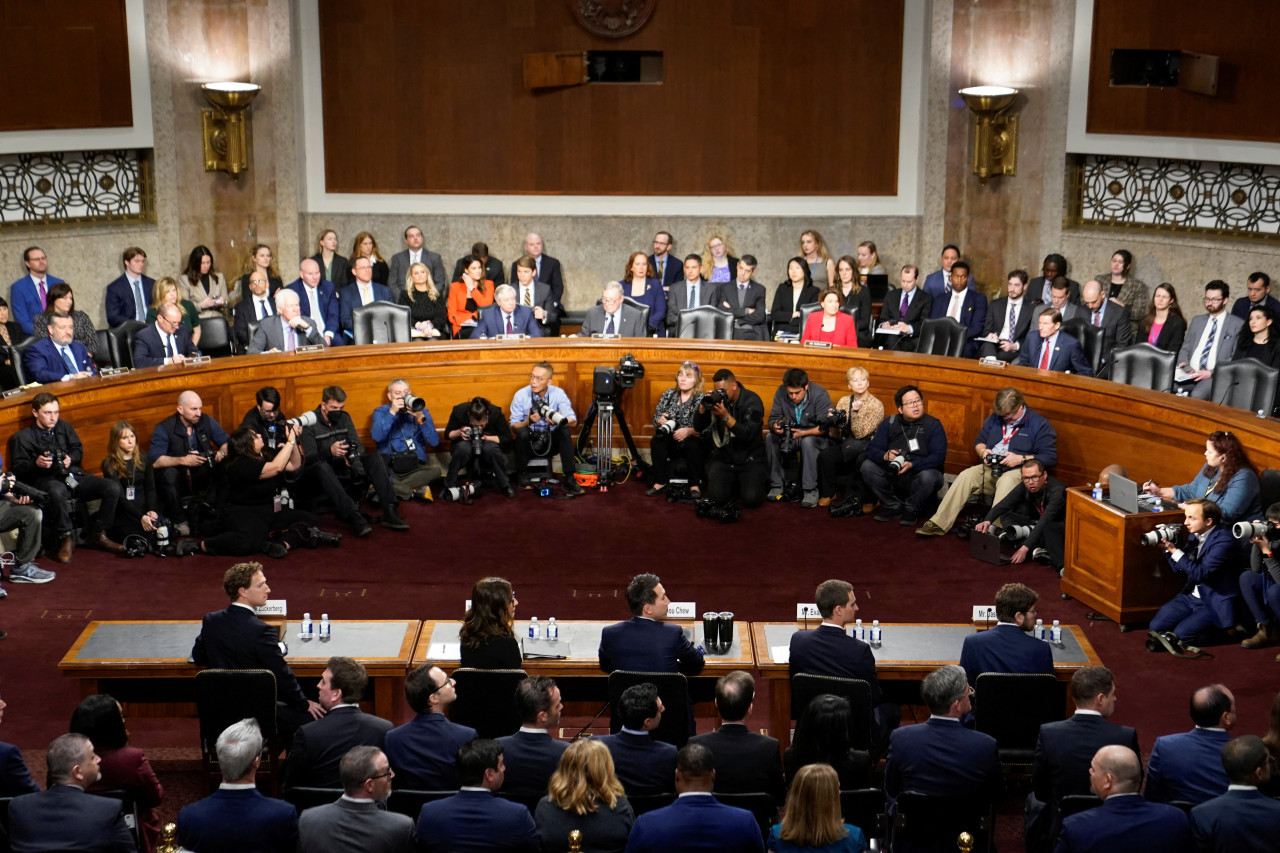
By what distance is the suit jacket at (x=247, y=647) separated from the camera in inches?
247

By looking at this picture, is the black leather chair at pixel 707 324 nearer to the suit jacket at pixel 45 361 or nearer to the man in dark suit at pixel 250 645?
the suit jacket at pixel 45 361

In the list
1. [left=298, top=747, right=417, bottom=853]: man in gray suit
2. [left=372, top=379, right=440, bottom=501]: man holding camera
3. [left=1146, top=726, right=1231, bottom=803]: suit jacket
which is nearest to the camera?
[left=298, top=747, right=417, bottom=853]: man in gray suit

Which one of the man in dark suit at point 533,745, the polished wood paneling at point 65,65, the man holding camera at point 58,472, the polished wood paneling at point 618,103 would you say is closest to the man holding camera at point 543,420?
the man holding camera at point 58,472

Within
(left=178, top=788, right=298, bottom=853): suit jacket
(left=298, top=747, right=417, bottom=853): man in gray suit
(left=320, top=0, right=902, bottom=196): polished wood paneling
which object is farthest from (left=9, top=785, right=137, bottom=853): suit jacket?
(left=320, top=0, right=902, bottom=196): polished wood paneling

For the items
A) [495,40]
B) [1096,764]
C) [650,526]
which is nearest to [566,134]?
[495,40]

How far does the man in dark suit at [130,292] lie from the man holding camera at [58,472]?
3.31 metres

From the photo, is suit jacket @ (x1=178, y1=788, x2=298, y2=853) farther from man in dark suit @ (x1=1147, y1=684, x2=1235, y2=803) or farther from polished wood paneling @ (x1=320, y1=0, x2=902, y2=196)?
polished wood paneling @ (x1=320, y1=0, x2=902, y2=196)

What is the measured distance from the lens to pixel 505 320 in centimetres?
1182

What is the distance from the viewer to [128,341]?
1095 centimetres

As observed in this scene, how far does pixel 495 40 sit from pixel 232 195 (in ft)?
9.67

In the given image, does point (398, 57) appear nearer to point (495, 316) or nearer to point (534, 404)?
point (495, 316)

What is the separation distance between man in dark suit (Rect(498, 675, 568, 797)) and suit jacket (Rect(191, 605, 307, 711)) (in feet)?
4.22

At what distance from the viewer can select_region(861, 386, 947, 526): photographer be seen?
33.4ft

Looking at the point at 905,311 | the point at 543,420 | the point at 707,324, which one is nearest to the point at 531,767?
the point at 543,420
